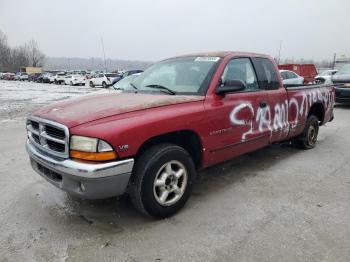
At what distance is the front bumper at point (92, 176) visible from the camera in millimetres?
2975

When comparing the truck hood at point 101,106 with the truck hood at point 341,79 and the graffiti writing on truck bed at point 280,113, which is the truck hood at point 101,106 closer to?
the graffiti writing on truck bed at point 280,113

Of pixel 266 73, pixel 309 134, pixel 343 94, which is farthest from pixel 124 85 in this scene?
pixel 343 94

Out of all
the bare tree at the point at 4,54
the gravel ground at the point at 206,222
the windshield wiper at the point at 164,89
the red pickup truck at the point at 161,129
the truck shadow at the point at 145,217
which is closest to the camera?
the gravel ground at the point at 206,222

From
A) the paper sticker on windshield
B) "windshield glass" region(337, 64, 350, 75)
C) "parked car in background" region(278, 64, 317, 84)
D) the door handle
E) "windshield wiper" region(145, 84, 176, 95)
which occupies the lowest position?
the door handle

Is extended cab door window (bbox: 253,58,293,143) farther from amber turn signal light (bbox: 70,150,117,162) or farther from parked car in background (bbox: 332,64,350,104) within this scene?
parked car in background (bbox: 332,64,350,104)

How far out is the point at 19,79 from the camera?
61438 mm

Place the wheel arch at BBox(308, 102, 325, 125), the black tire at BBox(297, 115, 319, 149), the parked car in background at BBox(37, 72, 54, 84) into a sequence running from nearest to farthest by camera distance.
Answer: the black tire at BBox(297, 115, 319, 149)
the wheel arch at BBox(308, 102, 325, 125)
the parked car in background at BBox(37, 72, 54, 84)

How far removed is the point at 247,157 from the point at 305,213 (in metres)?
2.24

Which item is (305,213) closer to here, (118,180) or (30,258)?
(118,180)

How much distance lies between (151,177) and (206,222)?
2.51 feet

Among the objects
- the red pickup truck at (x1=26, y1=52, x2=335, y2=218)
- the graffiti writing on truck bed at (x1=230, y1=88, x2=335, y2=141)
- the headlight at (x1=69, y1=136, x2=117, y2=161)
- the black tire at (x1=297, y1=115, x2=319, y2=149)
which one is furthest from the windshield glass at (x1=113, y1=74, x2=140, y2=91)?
the black tire at (x1=297, y1=115, x2=319, y2=149)

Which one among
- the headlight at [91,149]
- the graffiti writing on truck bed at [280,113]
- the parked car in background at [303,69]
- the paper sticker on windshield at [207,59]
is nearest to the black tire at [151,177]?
the headlight at [91,149]

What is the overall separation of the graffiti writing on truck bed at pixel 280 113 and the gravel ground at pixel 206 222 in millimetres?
703

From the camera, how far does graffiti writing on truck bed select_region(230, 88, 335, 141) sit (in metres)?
4.38
